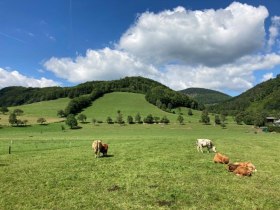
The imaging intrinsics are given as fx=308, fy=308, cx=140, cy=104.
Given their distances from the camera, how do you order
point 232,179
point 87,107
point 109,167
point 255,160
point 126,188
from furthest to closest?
point 87,107 < point 255,160 < point 109,167 < point 232,179 < point 126,188

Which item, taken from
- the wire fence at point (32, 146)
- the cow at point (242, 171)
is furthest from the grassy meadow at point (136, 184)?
the wire fence at point (32, 146)

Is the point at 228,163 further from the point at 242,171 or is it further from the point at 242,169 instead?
the point at 242,171

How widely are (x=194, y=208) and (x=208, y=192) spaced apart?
279 cm

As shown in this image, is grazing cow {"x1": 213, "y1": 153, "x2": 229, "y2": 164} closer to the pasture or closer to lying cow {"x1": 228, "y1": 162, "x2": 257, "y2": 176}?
the pasture

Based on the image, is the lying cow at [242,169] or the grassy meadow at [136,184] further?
the lying cow at [242,169]

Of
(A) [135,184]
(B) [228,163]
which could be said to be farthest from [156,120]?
(A) [135,184]

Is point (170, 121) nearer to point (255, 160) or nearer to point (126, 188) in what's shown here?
point (255, 160)

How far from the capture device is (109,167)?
78.5 ft

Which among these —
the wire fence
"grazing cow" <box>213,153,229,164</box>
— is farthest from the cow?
the wire fence

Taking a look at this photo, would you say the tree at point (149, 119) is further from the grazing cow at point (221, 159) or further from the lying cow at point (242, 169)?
the lying cow at point (242, 169)

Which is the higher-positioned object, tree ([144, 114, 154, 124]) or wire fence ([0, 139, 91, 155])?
tree ([144, 114, 154, 124])

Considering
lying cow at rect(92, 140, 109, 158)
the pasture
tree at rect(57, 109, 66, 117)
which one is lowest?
the pasture

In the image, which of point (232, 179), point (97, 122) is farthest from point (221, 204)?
point (97, 122)

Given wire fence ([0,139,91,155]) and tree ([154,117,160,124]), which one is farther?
tree ([154,117,160,124])
